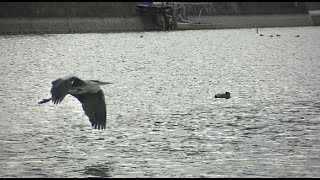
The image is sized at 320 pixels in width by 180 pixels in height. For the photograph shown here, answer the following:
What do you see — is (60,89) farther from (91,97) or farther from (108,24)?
(108,24)

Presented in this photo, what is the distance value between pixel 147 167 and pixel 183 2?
6706 centimetres

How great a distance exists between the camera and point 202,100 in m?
21.6

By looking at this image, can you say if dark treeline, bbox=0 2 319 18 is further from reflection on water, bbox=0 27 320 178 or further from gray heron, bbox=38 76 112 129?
gray heron, bbox=38 76 112 129

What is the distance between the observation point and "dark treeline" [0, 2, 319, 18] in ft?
219

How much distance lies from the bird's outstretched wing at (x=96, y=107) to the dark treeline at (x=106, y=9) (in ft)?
173

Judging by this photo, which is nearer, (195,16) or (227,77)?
(227,77)

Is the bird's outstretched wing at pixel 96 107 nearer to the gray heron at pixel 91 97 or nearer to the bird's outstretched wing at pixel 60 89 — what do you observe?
the gray heron at pixel 91 97

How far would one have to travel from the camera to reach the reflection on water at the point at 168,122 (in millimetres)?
13016

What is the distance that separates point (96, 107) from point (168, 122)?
4.87 meters

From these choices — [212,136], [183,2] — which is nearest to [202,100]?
[212,136]

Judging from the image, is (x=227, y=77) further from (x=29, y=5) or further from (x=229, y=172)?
(x=29, y=5)

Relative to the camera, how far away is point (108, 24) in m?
68.8

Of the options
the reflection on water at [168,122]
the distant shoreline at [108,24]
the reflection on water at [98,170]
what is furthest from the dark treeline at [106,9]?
the reflection on water at [98,170]

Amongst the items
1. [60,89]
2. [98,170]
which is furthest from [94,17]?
[60,89]
